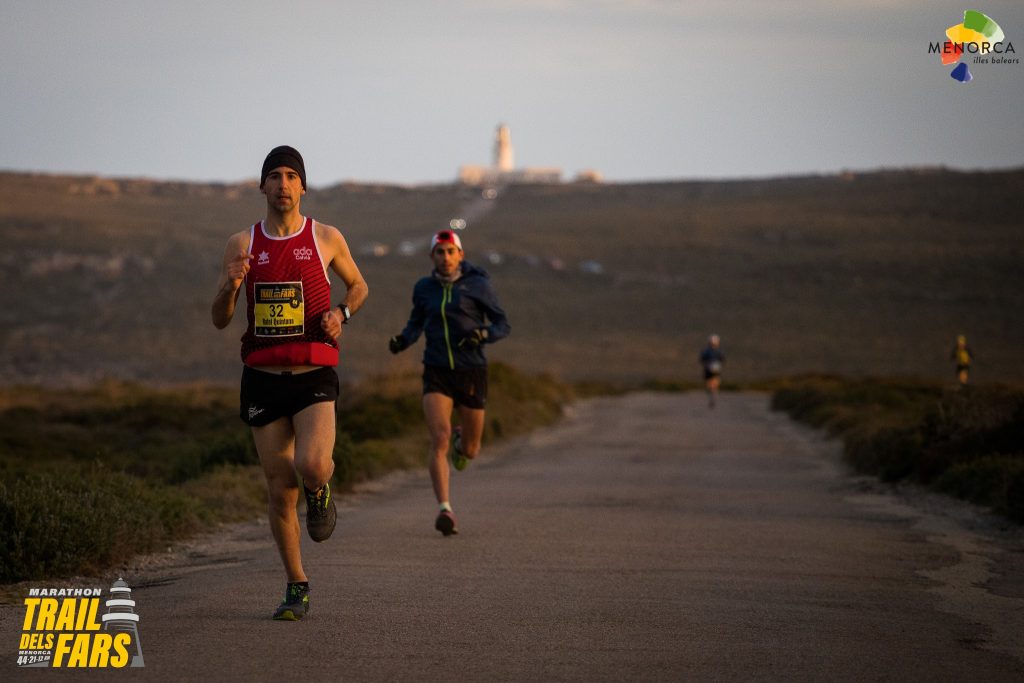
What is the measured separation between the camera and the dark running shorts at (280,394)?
759cm

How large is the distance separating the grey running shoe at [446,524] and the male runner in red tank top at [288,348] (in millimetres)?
3593

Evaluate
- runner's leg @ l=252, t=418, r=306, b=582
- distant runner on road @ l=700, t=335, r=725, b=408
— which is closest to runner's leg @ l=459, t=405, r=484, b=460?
runner's leg @ l=252, t=418, r=306, b=582

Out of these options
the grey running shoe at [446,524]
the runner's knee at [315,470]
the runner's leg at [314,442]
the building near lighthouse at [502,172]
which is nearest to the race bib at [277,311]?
the runner's leg at [314,442]

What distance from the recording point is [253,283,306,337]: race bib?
297 inches

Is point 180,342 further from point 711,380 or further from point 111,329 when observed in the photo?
point 711,380

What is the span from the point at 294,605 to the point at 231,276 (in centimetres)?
165

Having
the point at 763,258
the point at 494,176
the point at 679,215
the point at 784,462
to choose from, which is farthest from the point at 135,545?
the point at 494,176

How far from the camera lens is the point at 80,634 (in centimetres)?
704

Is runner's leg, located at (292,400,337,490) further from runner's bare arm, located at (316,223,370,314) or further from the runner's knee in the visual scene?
runner's bare arm, located at (316,223,370,314)

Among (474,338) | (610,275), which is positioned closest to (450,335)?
(474,338)

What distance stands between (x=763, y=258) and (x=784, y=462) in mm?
85074

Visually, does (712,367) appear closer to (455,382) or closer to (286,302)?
(455,382)

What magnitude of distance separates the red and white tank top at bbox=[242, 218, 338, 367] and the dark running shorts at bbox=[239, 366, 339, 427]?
0.08m

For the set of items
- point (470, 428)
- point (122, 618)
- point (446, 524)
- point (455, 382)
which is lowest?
point (446, 524)
